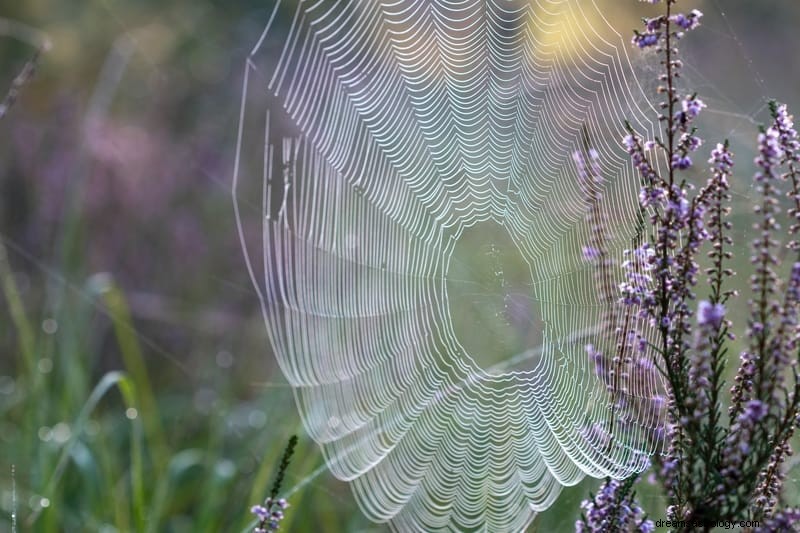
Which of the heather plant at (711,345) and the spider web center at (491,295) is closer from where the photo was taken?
the heather plant at (711,345)

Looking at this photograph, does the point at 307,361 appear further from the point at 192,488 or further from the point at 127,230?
the point at 127,230

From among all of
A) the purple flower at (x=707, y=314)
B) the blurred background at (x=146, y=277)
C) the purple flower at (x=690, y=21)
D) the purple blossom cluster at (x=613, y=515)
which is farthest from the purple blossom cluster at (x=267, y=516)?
the purple flower at (x=690, y=21)

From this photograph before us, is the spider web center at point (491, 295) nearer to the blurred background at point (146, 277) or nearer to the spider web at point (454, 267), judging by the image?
the spider web at point (454, 267)

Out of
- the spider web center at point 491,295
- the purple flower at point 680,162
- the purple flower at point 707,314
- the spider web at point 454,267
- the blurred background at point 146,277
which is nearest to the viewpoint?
the purple flower at point 707,314

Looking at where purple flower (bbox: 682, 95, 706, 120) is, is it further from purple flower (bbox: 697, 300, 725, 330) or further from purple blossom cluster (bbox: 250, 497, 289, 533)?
purple blossom cluster (bbox: 250, 497, 289, 533)

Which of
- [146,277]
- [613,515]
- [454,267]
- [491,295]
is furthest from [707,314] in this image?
[146,277]

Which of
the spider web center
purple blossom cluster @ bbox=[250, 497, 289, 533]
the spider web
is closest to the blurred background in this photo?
the spider web

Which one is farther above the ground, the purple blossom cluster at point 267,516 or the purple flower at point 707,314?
the purple flower at point 707,314
